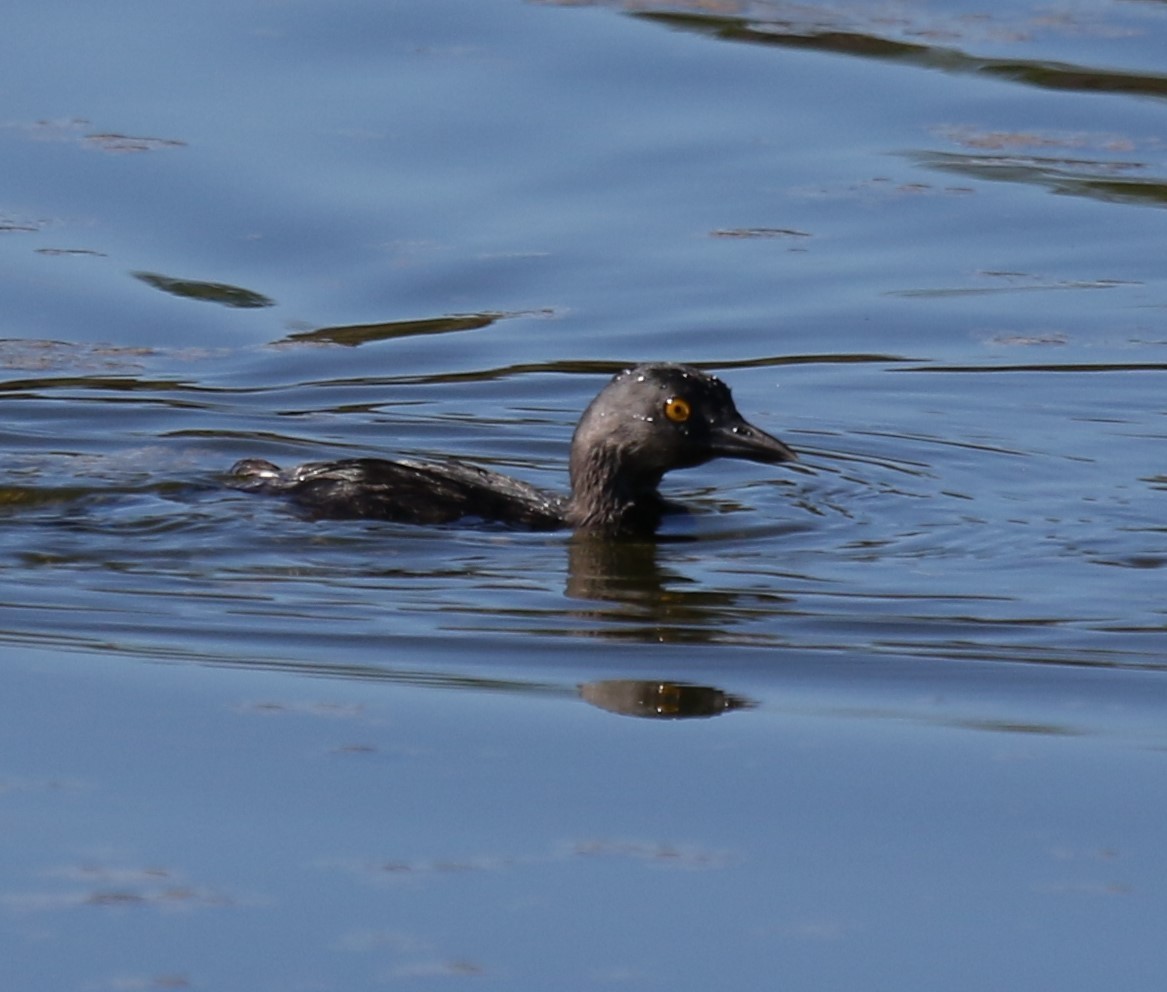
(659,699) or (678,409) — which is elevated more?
(678,409)

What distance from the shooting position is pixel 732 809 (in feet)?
20.9

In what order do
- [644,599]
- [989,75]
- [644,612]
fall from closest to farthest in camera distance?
[644,612]
[644,599]
[989,75]

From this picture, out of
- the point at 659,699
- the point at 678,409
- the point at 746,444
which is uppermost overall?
the point at 678,409

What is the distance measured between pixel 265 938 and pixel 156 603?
10.3 ft

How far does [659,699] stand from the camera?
749 cm

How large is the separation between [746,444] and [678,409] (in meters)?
0.33

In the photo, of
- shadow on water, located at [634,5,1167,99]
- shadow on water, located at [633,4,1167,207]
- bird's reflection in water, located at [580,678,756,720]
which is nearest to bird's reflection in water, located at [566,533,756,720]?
bird's reflection in water, located at [580,678,756,720]

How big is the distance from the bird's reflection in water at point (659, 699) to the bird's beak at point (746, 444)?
115 inches

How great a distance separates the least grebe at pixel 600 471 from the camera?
1021 centimetres

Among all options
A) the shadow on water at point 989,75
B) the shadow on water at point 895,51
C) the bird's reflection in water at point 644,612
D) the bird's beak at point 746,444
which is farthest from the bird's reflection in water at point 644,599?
the shadow on water at point 895,51

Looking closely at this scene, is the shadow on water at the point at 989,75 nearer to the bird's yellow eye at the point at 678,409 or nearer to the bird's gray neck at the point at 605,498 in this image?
the bird's yellow eye at the point at 678,409

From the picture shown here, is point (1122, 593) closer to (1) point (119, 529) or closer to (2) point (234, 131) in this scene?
(1) point (119, 529)

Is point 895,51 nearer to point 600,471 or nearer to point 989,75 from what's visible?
point 989,75

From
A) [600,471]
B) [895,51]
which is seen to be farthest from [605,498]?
[895,51]
